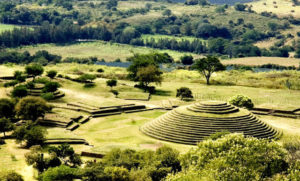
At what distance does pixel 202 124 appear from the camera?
65000 mm

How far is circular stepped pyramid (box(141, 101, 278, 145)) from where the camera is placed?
210 ft

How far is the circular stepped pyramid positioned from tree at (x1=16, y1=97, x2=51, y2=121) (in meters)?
16.8

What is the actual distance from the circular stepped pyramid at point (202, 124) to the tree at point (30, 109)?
16831 millimetres

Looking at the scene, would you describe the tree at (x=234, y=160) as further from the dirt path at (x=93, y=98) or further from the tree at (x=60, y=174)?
the dirt path at (x=93, y=98)

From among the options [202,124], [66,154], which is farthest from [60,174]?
[202,124]

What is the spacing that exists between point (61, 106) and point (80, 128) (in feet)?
46.8

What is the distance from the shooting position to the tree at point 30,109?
69.9 metres

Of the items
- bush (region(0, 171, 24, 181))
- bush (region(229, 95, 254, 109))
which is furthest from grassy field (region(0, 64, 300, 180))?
bush (region(0, 171, 24, 181))

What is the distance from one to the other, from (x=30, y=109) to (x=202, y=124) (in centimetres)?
2758

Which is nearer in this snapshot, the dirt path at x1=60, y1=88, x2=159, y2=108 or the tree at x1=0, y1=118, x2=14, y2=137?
the tree at x1=0, y1=118, x2=14, y2=137

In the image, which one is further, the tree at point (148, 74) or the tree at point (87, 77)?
the tree at point (87, 77)

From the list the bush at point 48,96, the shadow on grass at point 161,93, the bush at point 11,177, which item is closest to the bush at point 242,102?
the shadow on grass at point 161,93

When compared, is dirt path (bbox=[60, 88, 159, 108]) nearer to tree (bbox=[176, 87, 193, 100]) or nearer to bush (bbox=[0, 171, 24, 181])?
tree (bbox=[176, 87, 193, 100])

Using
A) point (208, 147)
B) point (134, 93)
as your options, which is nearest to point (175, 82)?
point (134, 93)
